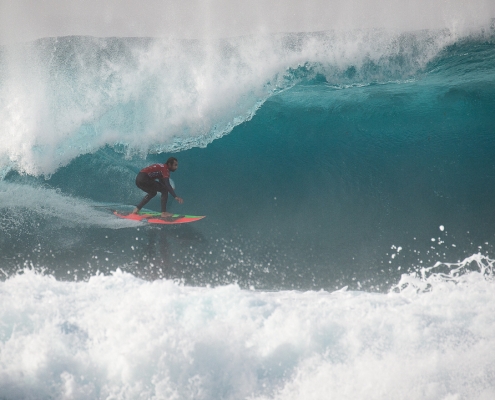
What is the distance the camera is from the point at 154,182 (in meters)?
5.55

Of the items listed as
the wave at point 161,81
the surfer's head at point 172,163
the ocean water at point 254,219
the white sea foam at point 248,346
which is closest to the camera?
the white sea foam at point 248,346

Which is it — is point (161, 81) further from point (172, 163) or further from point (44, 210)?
point (44, 210)

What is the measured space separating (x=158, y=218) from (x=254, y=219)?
1.16 m

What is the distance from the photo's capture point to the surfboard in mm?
5406

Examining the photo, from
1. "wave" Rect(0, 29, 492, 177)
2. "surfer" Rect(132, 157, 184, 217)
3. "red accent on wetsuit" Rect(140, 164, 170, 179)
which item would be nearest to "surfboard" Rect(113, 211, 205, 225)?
"surfer" Rect(132, 157, 184, 217)

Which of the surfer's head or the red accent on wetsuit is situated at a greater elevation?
the surfer's head

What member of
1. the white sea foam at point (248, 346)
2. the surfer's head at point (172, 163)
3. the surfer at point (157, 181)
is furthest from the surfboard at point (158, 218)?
the white sea foam at point (248, 346)

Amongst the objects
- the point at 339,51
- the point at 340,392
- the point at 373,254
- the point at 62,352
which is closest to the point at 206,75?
the point at 339,51

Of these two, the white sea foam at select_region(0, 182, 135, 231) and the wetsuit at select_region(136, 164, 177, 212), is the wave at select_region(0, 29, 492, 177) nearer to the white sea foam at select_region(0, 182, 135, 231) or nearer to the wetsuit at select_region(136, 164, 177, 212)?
the white sea foam at select_region(0, 182, 135, 231)

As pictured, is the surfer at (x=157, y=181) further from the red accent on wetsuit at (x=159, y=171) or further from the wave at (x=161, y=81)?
the wave at (x=161, y=81)

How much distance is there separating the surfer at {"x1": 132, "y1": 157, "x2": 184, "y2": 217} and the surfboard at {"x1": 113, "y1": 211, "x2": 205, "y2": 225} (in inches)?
2.6

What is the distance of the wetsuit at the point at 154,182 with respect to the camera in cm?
539

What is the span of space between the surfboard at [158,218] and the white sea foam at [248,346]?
1709 millimetres

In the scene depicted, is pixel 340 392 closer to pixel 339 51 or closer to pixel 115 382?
pixel 115 382
